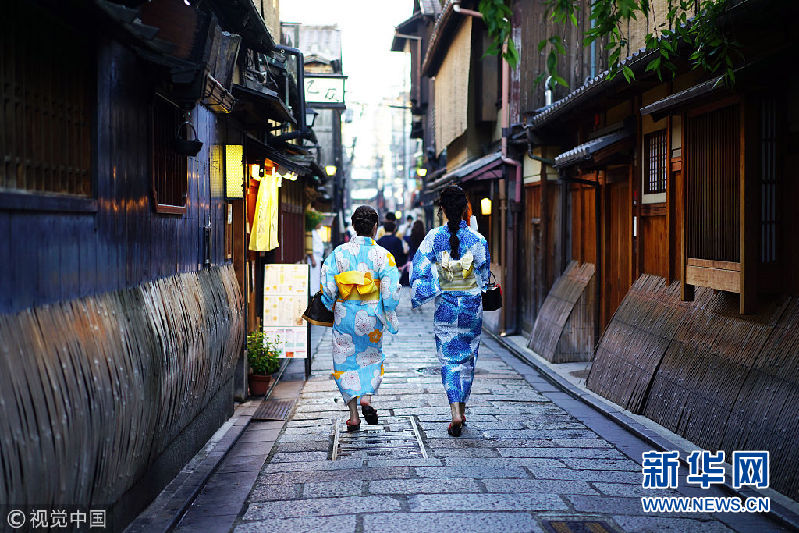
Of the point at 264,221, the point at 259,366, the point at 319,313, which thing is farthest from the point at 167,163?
the point at 264,221

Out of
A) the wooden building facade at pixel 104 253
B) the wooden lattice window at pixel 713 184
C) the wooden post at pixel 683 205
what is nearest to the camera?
the wooden building facade at pixel 104 253

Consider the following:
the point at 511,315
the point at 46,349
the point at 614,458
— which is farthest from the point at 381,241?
the point at 46,349

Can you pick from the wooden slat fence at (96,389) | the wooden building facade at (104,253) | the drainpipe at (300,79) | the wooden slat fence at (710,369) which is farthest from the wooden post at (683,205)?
the drainpipe at (300,79)

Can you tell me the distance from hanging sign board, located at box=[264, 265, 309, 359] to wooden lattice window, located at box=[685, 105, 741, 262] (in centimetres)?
628

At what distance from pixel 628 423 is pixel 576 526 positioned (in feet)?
12.0

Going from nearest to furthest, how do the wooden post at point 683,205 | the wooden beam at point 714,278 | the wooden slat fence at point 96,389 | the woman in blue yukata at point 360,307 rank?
the wooden slat fence at point 96,389, the wooden beam at point 714,278, the wooden post at point 683,205, the woman in blue yukata at point 360,307

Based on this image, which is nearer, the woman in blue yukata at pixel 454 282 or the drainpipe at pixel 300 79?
the woman in blue yukata at pixel 454 282

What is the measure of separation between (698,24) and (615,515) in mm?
4376

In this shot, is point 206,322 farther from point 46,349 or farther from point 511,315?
point 511,315

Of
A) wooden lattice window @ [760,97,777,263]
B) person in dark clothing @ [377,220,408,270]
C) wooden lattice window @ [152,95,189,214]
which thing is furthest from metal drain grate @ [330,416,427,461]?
person in dark clothing @ [377,220,408,270]

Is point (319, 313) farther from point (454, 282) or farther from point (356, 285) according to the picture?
point (454, 282)

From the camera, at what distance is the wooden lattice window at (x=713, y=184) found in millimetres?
8539

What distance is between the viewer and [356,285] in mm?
9867

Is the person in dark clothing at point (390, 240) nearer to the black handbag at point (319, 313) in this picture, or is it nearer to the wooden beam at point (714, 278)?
the black handbag at point (319, 313)
